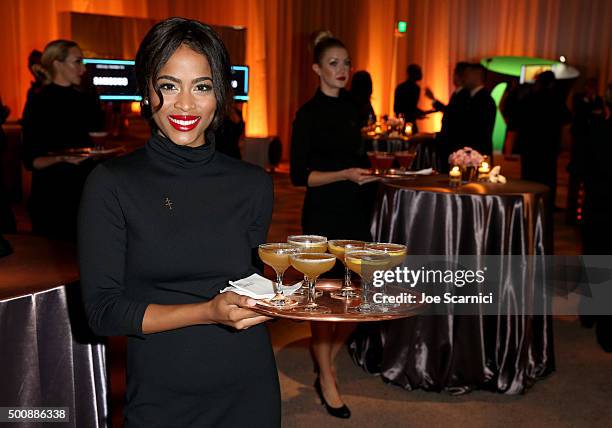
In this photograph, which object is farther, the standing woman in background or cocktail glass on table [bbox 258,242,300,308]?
the standing woman in background

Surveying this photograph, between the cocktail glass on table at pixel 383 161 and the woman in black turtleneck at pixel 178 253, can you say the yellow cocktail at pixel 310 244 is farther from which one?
the cocktail glass on table at pixel 383 161

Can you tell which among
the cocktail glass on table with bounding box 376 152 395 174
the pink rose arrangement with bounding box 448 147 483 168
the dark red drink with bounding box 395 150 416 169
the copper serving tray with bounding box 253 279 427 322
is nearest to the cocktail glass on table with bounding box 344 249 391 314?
the copper serving tray with bounding box 253 279 427 322

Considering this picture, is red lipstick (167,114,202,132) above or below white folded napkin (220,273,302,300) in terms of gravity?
above

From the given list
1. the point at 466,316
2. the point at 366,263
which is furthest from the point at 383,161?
the point at 366,263

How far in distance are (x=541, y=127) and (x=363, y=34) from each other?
7396 mm

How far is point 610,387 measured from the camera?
3.83m

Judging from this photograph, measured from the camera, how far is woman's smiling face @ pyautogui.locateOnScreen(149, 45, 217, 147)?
1.58 meters

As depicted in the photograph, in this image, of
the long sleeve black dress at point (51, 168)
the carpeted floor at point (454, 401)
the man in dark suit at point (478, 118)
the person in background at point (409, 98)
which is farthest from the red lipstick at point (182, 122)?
the person in background at point (409, 98)

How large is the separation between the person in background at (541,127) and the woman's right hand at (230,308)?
6487 millimetres

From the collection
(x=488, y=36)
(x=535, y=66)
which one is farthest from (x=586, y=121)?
(x=488, y=36)

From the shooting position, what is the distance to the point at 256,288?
155 centimetres

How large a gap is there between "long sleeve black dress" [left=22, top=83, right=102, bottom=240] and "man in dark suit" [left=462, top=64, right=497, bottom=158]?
334 centimetres

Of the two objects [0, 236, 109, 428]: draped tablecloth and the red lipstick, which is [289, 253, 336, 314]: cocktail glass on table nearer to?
the red lipstick

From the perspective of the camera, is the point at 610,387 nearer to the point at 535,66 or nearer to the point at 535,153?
the point at 535,153
